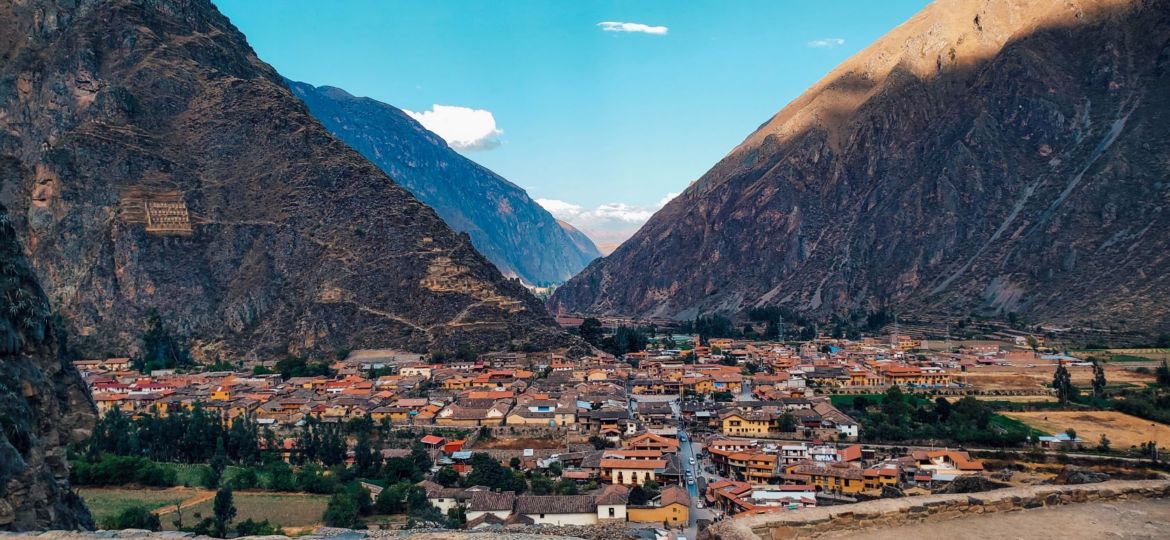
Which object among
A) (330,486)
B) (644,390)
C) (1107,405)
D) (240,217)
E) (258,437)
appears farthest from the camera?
(240,217)

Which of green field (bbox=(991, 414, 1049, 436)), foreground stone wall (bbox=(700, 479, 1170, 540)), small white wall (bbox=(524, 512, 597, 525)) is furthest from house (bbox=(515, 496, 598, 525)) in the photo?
green field (bbox=(991, 414, 1049, 436))

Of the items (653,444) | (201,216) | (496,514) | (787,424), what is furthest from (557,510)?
(201,216)

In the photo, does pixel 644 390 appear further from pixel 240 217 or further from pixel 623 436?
pixel 240 217

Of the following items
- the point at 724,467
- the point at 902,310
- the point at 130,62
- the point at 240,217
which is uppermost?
the point at 130,62

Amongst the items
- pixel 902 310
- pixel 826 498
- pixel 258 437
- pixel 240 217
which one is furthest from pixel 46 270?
pixel 902 310

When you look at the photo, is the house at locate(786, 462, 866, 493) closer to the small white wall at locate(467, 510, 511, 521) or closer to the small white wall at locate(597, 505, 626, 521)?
the small white wall at locate(597, 505, 626, 521)

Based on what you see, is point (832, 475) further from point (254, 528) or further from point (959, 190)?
point (959, 190)
